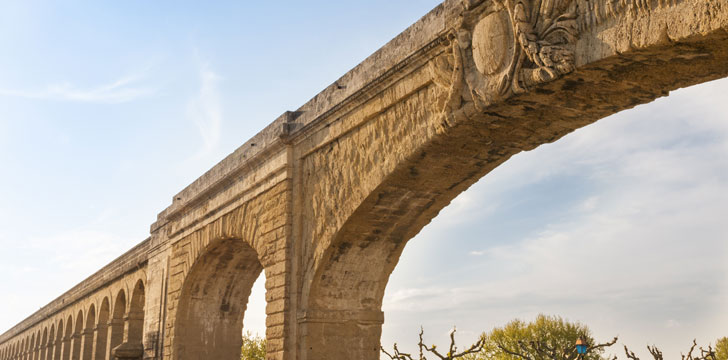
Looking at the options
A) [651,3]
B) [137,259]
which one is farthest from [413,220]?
[137,259]

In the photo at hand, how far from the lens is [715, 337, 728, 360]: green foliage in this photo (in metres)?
25.4

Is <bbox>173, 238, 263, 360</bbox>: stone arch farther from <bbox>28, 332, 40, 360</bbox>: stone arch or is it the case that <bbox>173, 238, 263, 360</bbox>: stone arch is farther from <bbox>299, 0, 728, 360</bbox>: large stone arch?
<bbox>28, 332, 40, 360</bbox>: stone arch

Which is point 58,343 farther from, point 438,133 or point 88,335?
point 438,133

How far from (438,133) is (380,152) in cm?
86

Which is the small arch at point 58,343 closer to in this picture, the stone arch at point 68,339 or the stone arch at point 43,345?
the stone arch at point 68,339

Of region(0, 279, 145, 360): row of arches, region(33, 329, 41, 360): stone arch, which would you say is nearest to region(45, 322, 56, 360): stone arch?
region(0, 279, 145, 360): row of arches

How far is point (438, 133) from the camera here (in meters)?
5.42

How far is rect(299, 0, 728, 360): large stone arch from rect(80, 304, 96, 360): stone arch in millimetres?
12384

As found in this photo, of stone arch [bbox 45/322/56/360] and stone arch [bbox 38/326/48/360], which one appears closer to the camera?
stone arch [bbox 45/322/56/360]

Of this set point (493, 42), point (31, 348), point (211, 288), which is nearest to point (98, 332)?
point (211, 288)

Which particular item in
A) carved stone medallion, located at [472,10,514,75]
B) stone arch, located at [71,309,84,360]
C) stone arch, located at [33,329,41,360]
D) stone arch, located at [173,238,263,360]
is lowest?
stone arch, located at [173,238,263,360]

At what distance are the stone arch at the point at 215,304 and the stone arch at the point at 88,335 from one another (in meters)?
8.48

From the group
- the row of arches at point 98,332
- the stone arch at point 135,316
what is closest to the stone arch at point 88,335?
the row of arches at point 98,332

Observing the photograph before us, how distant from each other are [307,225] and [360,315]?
109 cm
